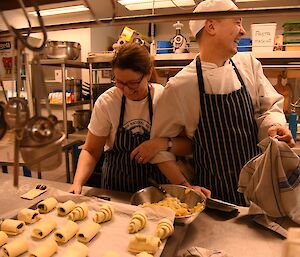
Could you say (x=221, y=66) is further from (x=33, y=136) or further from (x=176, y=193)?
(x=33, y=136)

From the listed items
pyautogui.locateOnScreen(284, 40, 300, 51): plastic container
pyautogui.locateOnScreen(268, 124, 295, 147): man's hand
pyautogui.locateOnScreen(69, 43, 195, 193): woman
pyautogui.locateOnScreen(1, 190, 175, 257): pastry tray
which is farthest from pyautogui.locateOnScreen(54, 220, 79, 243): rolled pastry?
pyautogui.locateOnScreen(284, 40, 300, 51): plastic container

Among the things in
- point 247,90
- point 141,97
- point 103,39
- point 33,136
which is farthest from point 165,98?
point 103,39

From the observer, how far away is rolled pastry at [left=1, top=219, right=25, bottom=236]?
0.89m

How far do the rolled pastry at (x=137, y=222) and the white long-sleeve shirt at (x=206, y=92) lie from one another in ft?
1.11

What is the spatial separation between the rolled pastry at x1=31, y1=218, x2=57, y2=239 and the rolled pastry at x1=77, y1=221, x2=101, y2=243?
0.10 m

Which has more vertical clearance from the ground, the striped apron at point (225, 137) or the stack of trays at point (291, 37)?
the stack of trays at point (291, 37)

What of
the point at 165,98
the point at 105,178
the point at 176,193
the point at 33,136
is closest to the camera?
the point at 33,136

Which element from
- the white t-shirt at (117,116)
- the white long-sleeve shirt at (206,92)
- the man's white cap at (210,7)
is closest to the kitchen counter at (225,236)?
the white long-sleeve shirt at (206,92)

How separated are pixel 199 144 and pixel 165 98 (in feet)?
0.83

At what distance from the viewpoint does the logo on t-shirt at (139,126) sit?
1.30 metres

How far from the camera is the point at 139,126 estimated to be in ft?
4.29

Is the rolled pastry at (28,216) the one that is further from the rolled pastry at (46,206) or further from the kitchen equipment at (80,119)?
the kitchen equipment at (80,119)

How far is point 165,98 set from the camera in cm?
125

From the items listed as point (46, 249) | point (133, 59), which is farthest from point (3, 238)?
point (133, 59)
